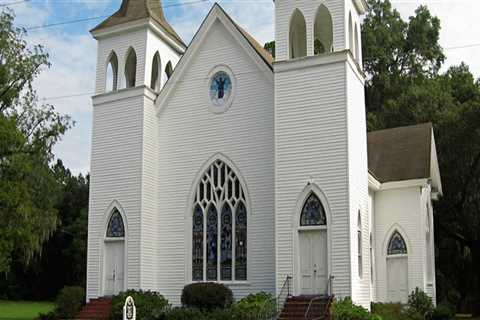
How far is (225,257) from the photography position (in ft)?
73.7

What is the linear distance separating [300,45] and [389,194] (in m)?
6.67

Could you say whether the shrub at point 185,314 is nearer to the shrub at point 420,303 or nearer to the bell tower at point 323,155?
the bell tower at point 323,155

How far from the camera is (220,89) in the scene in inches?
934

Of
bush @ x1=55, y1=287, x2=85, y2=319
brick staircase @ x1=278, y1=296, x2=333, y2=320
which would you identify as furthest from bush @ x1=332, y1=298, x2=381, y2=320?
bush @ x1=55, y1=287, x2=85, y2=319

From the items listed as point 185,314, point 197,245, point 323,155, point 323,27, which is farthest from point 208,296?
point 323,27

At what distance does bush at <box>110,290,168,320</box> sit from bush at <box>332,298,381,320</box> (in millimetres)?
5929

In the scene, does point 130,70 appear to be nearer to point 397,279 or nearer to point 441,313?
point 397,279

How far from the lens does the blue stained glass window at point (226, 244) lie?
73.2 feet

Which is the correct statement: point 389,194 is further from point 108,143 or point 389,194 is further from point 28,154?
point 28,154

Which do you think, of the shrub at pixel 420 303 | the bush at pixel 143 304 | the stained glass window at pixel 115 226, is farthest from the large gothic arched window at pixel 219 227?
the shrub at pixel 420 303

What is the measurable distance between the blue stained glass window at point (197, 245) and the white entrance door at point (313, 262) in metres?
4.20

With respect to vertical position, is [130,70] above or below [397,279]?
above

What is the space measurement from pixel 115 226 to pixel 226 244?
4147 mm

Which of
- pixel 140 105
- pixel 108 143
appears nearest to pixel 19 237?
pixel 108 143
